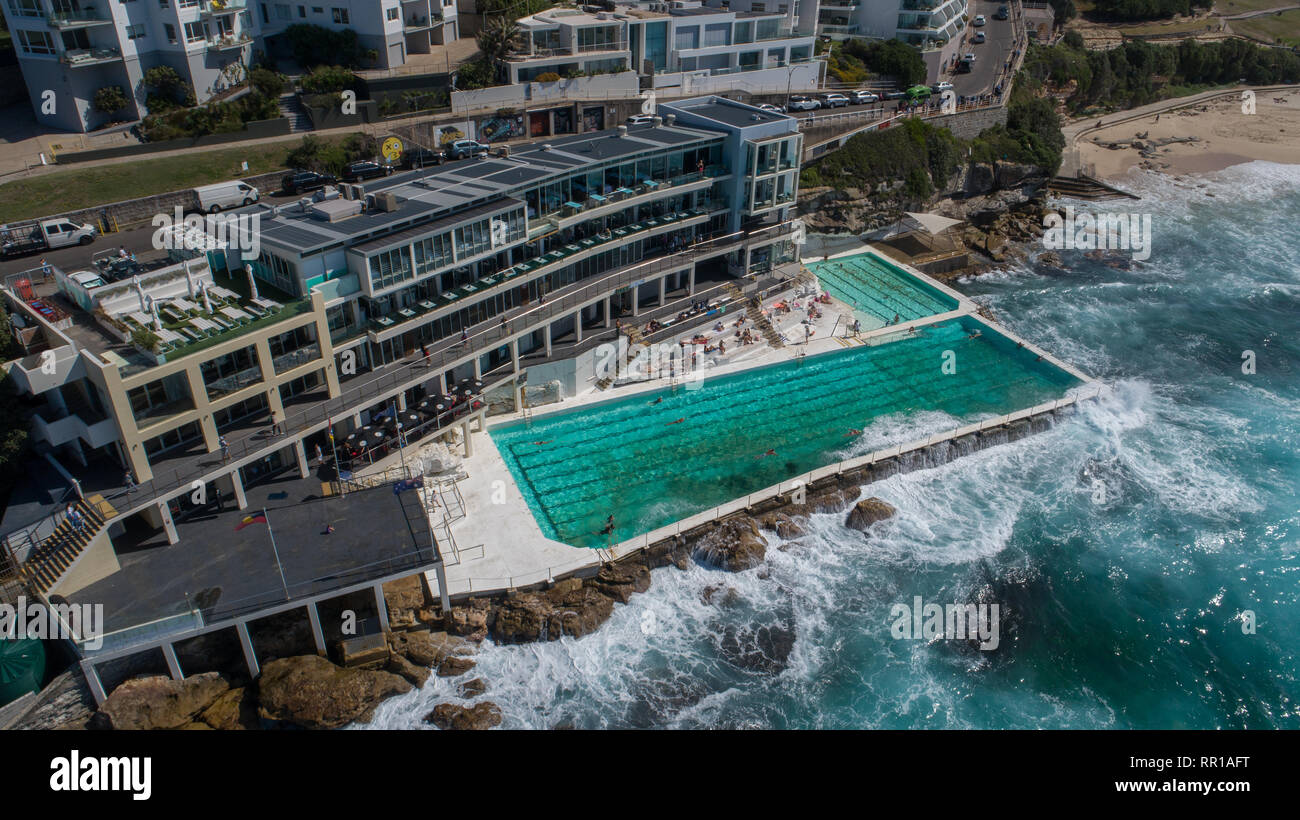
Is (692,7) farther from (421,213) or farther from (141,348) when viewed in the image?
(141,348)

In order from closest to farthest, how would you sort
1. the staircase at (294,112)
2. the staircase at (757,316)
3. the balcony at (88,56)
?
the staircase at (757,316), the balcony at (88,56), the staircase at (294,112)

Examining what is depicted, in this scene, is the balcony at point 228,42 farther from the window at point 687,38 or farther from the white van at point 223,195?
the window at point 687,38

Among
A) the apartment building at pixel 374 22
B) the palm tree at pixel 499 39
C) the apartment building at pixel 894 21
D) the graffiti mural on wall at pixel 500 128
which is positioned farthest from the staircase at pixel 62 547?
the apartment building at pixel 894 21

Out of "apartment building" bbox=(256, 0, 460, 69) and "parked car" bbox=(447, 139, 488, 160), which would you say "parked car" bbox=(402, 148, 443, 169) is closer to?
"parked car" bbox=(447, 139, 488, 160)

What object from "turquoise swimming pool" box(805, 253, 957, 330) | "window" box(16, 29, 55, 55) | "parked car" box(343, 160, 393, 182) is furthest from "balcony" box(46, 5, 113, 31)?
"turquoise swimming pool" box(805, 253, 957, 330)

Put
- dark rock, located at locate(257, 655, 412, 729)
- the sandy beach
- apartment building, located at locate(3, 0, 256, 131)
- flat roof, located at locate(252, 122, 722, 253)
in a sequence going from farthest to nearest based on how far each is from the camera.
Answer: the sandy beach, apartment building, located at locate(3, 0, 256, 131), flat roof, located at locate(252, 122, 722, 253), dark rock, located at locate(257, 655, 412, 729)
